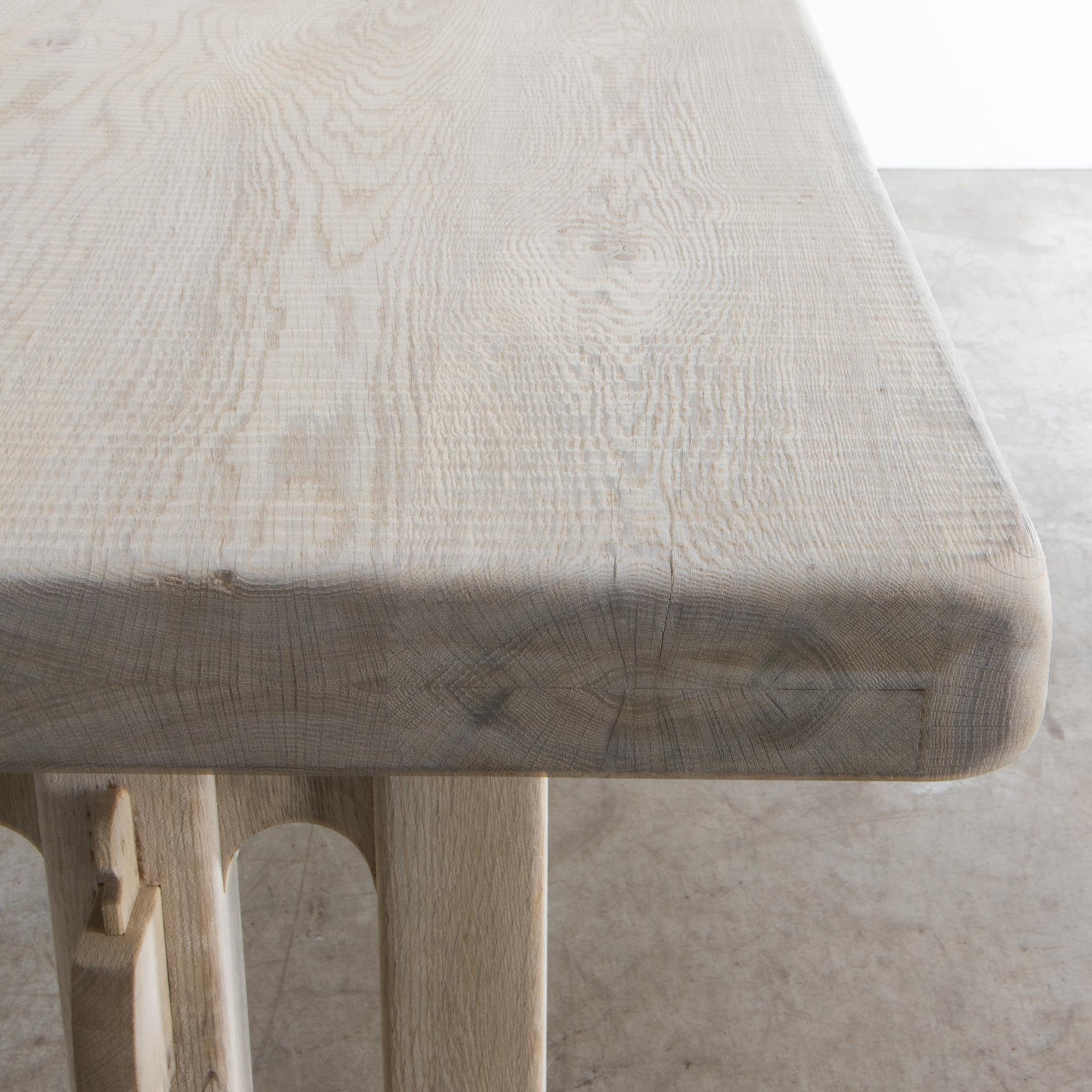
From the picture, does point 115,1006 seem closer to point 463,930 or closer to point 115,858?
point 115,858

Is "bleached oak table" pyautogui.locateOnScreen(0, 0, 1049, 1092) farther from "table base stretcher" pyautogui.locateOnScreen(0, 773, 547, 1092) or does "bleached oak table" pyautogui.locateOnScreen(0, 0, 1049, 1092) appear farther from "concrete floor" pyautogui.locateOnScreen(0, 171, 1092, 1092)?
"concrete floor" pyautogui.locateOnScreen(0, 171, 1092, 1092)

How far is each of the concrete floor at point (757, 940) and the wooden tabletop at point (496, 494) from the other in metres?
0.90

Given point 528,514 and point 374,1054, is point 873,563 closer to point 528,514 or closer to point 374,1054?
point 528,514

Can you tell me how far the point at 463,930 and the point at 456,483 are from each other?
0.37 m

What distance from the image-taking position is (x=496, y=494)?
0.38 metres

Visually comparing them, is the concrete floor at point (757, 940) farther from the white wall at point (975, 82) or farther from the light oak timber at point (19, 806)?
the white wall at point (975, 82)

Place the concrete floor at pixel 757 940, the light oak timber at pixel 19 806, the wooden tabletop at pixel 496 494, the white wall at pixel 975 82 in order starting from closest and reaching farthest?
the wooden tabletop at pixel 496 494, the light oak timber at pixel 19 806, the concrete floor at pixel 757 940, the white wall at pixel 975 82

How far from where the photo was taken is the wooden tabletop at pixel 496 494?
357 mm

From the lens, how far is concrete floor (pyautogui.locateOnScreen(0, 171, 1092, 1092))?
A: 3.93ft

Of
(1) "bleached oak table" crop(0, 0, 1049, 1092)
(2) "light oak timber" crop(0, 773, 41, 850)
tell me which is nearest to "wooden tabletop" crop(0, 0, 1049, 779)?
(1) "bleached oak table" crop(0, 0, 1049, 1092)

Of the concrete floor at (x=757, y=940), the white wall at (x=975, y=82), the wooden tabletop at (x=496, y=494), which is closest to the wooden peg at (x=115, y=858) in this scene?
the wooden tabletop at (x=496, y=494)

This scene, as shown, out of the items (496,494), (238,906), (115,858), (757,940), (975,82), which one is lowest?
(757,940)

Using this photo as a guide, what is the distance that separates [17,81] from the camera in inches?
27.1

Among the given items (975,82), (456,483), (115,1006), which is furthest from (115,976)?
(975,82)
